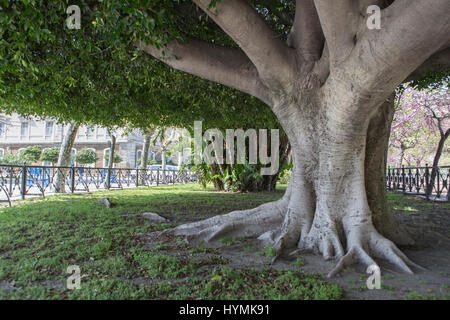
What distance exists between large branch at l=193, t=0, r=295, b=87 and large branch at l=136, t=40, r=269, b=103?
528 millimetres

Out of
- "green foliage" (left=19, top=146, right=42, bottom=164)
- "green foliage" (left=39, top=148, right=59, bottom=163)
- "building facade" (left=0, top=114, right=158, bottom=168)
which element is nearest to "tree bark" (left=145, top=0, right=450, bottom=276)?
"green foliage" (left=39, top=148, right=59, bottom=163)

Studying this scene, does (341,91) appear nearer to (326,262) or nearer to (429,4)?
(429,4)

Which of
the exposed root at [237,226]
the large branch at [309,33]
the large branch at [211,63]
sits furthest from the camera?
the exposed root at [237,226]

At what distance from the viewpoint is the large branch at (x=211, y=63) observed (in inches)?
193

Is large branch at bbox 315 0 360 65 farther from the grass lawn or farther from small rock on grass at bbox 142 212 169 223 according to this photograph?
small rock on grass at bbox 142 212 169 223

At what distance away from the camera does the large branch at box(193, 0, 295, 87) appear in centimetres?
383

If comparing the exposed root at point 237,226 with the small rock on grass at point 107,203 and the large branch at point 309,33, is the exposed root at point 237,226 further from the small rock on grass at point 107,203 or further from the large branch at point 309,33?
the small rock on grass at point 107,203

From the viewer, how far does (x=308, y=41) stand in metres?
4.63

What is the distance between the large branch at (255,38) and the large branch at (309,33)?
281mm

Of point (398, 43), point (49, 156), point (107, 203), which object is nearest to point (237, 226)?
point (398, 43)

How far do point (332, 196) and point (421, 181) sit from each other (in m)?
10.2

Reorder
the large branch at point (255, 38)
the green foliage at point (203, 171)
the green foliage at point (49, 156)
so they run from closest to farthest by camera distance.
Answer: the large branch at point (255, 38) < the green foliage at point (203, 171) < the green foliage at point (49, 156)

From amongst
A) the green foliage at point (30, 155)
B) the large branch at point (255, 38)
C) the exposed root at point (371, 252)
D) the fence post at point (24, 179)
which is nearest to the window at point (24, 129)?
the green foliage at point (30, 155)

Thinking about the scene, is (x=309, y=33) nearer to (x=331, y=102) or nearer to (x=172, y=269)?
(x=331, y=102)
